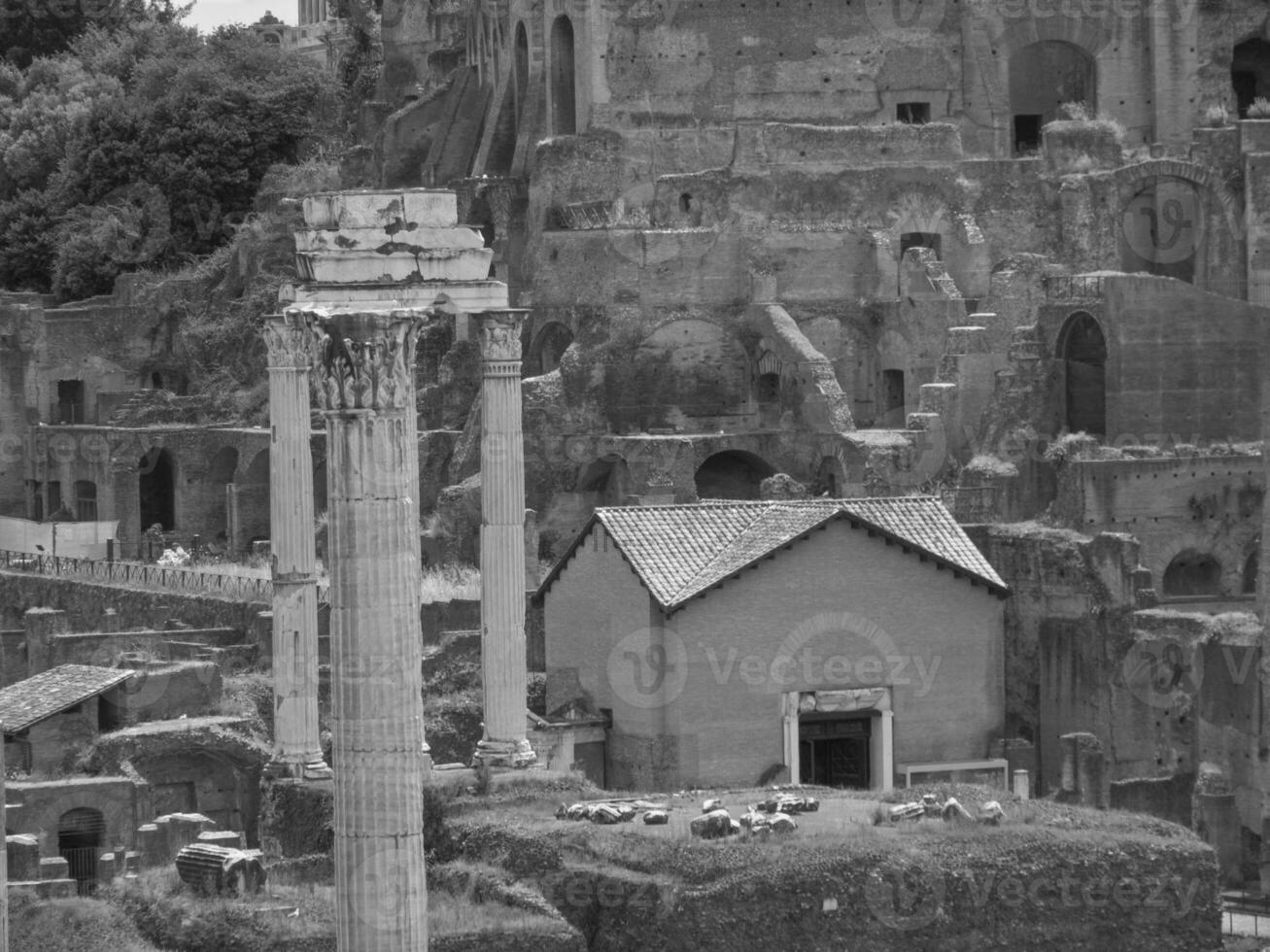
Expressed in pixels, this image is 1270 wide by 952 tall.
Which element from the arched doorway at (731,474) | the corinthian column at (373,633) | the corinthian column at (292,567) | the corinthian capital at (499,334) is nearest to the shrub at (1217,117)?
the arched doorway at (731,474)

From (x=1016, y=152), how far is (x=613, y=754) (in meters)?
24.8

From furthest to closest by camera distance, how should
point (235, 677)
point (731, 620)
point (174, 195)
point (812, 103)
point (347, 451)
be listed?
1. point (174, 195)
2. point (812, 103)
3. point (235, 677)
4. point (731, 620)
5. point (347, 451)

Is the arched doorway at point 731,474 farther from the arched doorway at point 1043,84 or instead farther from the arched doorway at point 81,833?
the arched doorway at point 81,833

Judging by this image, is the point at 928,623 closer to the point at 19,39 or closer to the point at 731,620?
the point at 731,620

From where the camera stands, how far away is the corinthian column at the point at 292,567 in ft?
148

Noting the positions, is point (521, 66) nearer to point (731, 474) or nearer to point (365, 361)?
point (731, 474)

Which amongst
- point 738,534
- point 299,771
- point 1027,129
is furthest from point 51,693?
point 1027,129

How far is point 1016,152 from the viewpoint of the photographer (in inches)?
2822

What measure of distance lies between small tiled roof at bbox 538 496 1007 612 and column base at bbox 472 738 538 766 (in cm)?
794

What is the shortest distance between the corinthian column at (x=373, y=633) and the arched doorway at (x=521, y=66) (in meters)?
45.2

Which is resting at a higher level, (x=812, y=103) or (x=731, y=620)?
(x=812, y=103)

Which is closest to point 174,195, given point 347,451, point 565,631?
point 565,631

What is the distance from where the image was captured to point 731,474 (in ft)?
209

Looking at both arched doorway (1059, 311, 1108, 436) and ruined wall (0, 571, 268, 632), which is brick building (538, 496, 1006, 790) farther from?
ruined wall (0, 571, 268, 632)
